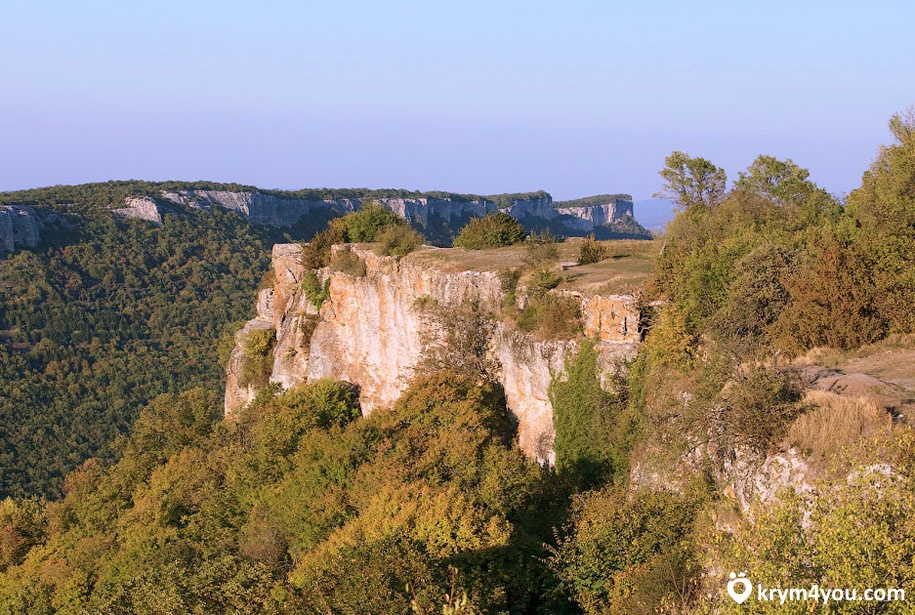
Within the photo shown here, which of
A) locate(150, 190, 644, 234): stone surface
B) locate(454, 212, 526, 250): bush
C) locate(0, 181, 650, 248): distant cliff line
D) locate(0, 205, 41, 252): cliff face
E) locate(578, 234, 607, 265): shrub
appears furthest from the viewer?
locate(150, 190, 644, 234): stone surface

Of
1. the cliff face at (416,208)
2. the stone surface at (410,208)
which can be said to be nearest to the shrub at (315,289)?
the cliff face at (416,208)

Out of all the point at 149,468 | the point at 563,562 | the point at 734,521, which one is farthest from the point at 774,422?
the point at 149,468

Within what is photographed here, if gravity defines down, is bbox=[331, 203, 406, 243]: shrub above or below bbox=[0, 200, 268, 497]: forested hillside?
above

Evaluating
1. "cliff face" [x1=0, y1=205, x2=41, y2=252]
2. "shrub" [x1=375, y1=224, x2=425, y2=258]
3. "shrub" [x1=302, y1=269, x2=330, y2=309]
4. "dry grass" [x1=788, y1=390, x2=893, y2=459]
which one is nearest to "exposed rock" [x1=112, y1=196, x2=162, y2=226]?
"cliff face" [x1=0, y1=205, x2=41, y2=252]

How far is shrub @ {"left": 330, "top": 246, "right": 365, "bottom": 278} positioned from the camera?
2725cm

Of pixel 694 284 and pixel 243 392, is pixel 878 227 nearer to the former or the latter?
pixel 694 284

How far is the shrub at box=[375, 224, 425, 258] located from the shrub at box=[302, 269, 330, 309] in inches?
139

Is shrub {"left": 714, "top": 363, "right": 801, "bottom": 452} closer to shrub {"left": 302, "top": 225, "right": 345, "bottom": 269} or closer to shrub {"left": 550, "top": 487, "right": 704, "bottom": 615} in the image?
shrub {"left": 550, "top": 487, "right": 704, "bottom": 615}

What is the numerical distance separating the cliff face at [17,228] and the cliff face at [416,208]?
1124cm

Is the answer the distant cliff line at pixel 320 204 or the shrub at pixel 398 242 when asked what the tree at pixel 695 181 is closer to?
the shrub at pixel 398 242

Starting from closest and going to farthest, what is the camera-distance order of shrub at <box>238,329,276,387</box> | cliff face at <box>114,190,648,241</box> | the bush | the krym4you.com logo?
the krym4you.com logo
the bush
shrub at <box>238,329,276,387</box>
cliff face at <box>114,190,648,241</box>

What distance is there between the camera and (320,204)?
4316 inches

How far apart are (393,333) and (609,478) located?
11.0 m

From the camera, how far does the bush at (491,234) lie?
89.2ft
